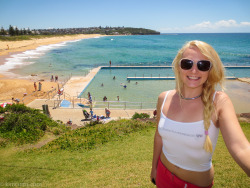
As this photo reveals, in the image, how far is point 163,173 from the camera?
1.93 meters

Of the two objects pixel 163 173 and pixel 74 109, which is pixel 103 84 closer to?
pixel 74 109

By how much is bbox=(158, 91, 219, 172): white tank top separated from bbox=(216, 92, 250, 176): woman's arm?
0.11m

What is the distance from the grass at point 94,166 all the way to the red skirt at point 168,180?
2.52 meters

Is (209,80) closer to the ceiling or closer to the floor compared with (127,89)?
closer to the ceiling

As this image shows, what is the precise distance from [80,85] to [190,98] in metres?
22.4

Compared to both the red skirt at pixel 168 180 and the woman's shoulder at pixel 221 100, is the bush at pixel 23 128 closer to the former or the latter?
the red skirt at pixel 168 180

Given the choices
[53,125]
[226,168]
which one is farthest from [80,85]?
[226,168]

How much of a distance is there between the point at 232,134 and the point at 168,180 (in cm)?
81

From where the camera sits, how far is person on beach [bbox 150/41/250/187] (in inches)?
61.0

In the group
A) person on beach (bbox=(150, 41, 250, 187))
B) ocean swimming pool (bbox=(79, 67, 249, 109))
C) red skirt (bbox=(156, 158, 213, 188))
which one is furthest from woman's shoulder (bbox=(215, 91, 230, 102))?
ocean swimming pool (bbox=(79, 67, 249, 109))

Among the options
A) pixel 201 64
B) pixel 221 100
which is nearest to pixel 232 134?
pixel 221 100

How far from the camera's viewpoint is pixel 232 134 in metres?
1.44

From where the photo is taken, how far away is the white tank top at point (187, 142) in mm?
1594

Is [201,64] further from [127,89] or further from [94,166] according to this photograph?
[127,89]
